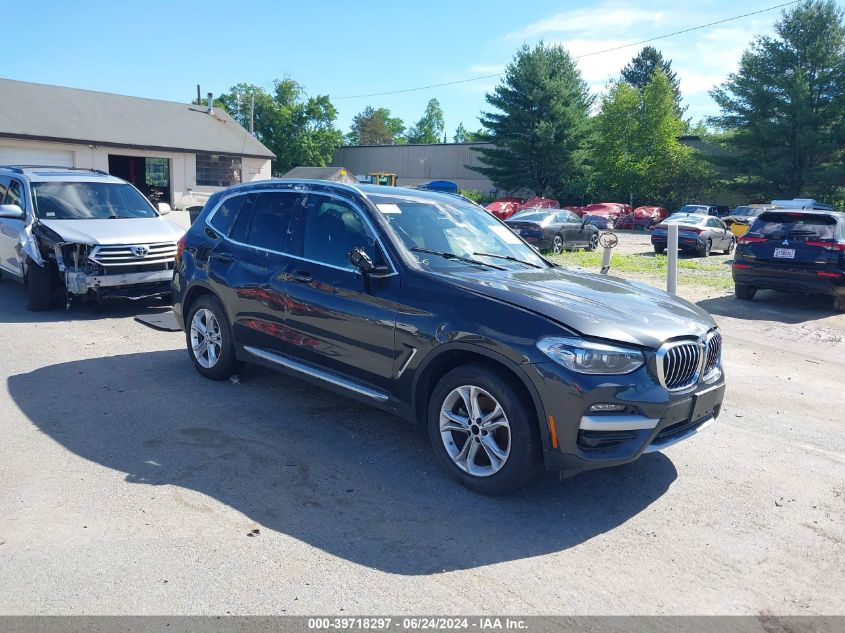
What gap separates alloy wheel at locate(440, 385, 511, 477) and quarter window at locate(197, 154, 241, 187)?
114ft

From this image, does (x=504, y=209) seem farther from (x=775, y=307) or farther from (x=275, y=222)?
(x=275, y=222)

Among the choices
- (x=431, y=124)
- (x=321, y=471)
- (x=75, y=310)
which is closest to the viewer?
(x=321, y=471)

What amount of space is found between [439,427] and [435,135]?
142 metres

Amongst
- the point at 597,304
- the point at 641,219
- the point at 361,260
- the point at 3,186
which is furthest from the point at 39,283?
the point at 641,219

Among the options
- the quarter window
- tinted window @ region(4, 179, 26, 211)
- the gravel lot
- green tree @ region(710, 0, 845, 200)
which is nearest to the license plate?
the gravel lot

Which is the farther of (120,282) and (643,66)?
(643,66)

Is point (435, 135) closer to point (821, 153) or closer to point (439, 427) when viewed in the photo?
point (821, 153)

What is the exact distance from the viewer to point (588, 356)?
3949 millimetres

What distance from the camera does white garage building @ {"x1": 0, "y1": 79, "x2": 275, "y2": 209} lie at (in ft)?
102

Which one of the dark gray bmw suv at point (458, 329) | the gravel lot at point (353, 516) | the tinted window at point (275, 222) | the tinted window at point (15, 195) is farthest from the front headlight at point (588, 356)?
the tinted window at point (15, 195)

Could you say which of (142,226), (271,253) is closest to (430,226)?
(271,253)

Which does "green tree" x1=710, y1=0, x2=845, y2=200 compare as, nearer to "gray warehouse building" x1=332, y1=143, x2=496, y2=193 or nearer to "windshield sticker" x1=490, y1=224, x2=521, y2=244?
"gray warehouse building" x1=332, y1=143, x2=496, y2=193

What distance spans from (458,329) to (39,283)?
7.55 meters

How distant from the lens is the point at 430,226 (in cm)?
543
